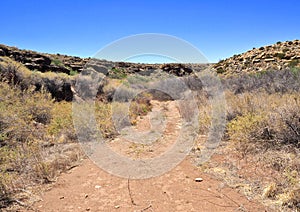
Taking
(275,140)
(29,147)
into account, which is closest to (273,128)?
(275,140)

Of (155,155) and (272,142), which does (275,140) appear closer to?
(272,142)

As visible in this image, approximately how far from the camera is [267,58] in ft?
64.5

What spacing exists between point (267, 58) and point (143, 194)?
20.2 m

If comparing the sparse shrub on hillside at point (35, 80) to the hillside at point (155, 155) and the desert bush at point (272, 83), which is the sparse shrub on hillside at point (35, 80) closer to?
the hillside at point (155, 155)

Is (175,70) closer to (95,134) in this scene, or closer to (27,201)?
(95,134)

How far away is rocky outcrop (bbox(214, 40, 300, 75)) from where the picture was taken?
17831 millimetres

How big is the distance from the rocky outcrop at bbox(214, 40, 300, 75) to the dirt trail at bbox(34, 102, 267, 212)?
16.1 m

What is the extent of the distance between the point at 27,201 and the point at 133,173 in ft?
5.69

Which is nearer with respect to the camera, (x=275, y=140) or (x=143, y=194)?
(x=143, y=194)

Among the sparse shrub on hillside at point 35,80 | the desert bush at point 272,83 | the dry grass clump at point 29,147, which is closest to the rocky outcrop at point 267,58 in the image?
the desert bush at point 272,83

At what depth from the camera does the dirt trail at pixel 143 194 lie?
2992 millimetres

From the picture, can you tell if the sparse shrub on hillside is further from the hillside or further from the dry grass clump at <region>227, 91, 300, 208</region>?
the dry grass clump at <region>227, 91, 300, 208</region>

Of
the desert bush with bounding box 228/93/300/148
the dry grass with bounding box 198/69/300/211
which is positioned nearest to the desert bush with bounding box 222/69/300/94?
the dry grass with bounding box 198/69/300/211

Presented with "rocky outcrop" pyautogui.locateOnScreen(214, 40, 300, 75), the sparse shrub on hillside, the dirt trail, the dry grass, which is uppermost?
"rocky outcrop" pyautogui.locateOnScreen(214, 40, 300, 75)
